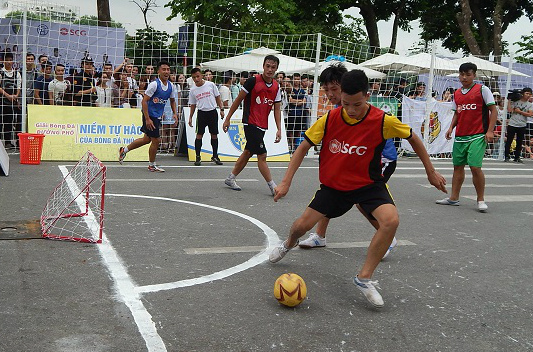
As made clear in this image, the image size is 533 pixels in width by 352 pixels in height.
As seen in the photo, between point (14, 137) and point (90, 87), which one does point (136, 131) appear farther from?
Answer: point (14, 137)

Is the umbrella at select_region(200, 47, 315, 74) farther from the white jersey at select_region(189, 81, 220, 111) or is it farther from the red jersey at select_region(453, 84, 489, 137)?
the red jersey at select_region(453, 84, 489, 137)

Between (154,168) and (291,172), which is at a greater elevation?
(291,172)

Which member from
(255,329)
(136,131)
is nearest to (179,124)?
(136,131)

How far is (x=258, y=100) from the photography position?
29.8ft

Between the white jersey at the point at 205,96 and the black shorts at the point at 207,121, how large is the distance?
0.09 metres

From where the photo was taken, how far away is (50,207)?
698 centimetres

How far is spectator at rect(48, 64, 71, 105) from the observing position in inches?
516

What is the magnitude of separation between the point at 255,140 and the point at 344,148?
438 centimetres

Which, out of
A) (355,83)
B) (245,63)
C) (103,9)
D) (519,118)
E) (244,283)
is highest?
(103,9)

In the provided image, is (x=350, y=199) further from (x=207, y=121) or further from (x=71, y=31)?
(x=71, y=31)

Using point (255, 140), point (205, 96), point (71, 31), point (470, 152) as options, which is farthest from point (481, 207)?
point (71, 31)

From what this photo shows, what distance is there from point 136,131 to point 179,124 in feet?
3.96

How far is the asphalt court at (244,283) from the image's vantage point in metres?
3.70

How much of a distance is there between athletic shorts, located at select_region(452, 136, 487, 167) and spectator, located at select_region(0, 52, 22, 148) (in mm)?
9222
